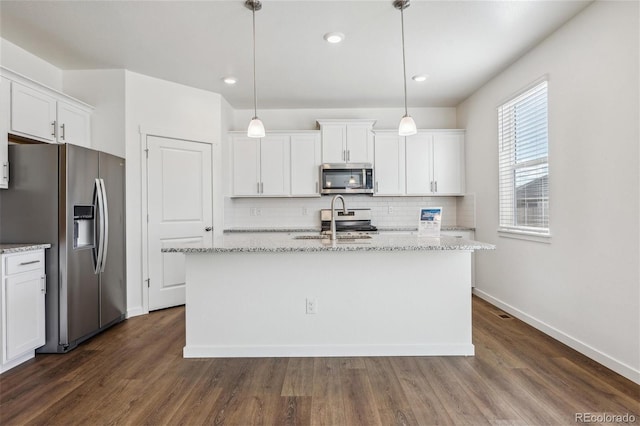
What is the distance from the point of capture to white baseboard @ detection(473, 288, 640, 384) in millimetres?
2234

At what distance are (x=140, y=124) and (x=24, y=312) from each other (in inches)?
83.7

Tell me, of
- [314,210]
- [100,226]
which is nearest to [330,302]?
[100,226]

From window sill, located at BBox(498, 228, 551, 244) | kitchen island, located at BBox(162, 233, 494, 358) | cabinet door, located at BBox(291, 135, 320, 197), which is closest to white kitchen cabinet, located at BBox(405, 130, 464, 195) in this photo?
window sill, located at BBox(498, 228, 551, 244)

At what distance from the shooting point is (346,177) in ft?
15.5

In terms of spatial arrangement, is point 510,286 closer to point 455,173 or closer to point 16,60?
point 455,173

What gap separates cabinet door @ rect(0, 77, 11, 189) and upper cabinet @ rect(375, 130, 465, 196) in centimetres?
385

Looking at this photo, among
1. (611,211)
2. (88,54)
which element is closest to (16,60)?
(88,54)

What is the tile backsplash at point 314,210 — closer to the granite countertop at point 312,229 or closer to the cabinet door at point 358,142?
the granite countertop at point 312,229

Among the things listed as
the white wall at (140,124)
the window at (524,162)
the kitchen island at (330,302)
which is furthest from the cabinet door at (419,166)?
the white wall at (140,124)

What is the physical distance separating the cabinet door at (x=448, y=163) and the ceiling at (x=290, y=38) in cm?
79

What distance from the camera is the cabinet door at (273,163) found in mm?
4773

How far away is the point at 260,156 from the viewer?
4.77m

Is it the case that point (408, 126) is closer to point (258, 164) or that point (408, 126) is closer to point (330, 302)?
point (330, 302)

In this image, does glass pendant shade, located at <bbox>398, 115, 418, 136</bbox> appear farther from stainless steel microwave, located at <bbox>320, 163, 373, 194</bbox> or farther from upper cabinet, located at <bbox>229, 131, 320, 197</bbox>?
upper cabinet, located at <bbox>229, 131, 320, 197</bbox>
